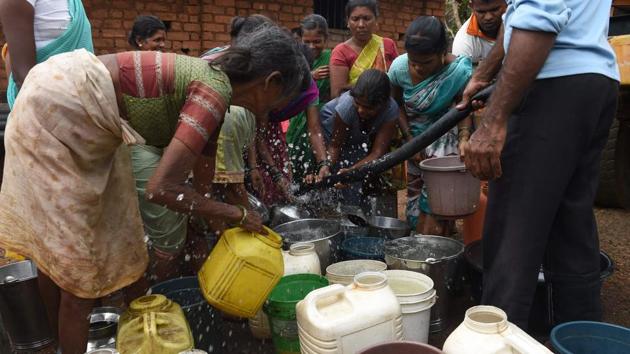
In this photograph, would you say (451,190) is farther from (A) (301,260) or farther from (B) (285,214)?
(B) (285,214)

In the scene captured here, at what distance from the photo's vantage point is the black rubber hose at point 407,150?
2.73m

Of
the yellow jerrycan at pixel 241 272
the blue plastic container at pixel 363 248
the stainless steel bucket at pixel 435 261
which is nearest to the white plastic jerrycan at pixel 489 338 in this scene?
the yellow jerrycan at pixel 241 272

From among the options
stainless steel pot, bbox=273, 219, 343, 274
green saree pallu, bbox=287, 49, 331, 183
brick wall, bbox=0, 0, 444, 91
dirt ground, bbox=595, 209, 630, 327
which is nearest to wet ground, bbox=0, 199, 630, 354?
dirt ground, bbox=595, 209, 630, 327

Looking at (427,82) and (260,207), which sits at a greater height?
(427,82)

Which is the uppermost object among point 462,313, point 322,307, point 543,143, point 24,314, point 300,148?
point 543,143

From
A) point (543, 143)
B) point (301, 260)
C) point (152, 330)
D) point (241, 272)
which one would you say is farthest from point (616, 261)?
point (152, 330)

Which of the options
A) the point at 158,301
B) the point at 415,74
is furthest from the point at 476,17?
the point at 158,301

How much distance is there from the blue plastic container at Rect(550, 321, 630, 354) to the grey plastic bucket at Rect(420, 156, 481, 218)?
1328mm

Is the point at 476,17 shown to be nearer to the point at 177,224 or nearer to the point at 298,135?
the point at 298,135

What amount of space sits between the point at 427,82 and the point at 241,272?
86.8 inches

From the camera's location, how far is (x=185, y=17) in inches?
258

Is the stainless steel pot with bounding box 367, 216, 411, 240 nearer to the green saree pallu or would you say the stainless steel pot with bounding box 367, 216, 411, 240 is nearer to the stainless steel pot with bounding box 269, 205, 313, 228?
the stainless steel pot with bounding box 269, 205, 313, 228

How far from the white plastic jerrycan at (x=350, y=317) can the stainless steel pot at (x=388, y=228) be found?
1.65 meters

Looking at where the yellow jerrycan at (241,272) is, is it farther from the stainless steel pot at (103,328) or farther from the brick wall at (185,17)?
the brick wall at (185,17)
